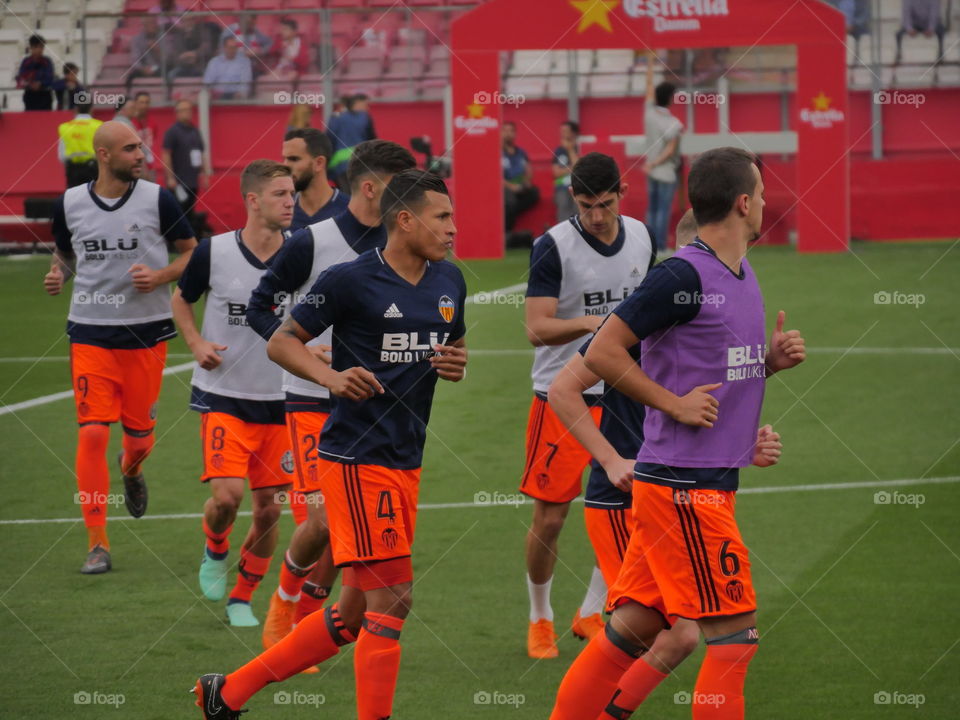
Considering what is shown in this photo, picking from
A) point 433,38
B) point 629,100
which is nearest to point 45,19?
point 433,38

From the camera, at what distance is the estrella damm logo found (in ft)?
19.6

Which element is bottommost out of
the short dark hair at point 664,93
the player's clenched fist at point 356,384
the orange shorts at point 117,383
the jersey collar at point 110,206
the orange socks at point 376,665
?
the orange socks at point 376,665

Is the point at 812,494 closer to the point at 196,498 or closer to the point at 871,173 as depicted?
the point at 196,498

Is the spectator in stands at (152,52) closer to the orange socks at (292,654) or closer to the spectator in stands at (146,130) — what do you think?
the spectator in stands at (146,130)

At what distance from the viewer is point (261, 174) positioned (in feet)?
25.4

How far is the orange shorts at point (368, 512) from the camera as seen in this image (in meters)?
5.74

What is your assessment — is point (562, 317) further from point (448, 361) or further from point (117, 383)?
point (117, 383)

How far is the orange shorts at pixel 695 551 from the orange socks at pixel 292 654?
1.43 m

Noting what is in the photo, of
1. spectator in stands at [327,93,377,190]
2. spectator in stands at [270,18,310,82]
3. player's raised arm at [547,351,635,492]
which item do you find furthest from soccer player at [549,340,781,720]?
spectator in stands at [270,18,310,82]

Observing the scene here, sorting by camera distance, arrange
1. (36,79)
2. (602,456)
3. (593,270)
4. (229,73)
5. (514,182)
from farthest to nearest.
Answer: (229,73) → (36,79) → (514,182) → (593,270) → (602,456)

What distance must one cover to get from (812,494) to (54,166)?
63.2ft

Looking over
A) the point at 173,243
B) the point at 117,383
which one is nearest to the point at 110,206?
the point at 173,243

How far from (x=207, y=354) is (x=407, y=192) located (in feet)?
7.17

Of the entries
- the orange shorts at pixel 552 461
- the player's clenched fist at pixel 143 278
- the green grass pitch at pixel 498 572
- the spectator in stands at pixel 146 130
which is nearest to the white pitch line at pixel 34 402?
the green grass pitch at pixel 498 572
